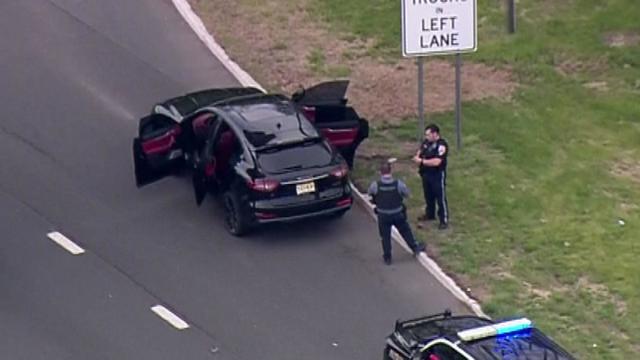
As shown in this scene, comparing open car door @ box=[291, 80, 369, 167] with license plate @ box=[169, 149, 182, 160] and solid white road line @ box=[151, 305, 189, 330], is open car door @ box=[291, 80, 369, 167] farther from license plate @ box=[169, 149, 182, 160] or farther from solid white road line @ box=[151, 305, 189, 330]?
solid white road line @ box=[151, 305, 189, 330]

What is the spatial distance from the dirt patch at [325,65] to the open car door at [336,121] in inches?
93.1

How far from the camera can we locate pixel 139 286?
18781 millimetres

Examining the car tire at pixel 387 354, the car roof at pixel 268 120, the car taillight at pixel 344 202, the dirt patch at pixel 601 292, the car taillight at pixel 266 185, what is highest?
the car roof at pixel 268 120

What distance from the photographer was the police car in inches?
559

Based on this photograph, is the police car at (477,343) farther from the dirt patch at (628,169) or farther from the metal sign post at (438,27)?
the metal sign post at (438,27)

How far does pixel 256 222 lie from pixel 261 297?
1703 mm

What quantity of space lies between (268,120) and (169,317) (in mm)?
3822

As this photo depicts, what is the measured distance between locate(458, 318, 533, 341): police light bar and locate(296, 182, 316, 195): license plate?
555 centimetres

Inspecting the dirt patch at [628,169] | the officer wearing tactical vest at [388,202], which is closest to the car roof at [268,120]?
the officer wearing tactical vest at [388,202]

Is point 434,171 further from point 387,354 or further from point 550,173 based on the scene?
point 387,354

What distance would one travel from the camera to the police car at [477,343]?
46.5ft

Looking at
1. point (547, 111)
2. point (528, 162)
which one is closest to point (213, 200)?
point (528, 162)

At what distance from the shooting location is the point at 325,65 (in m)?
27.0

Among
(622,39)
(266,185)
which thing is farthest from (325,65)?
(266,185)
